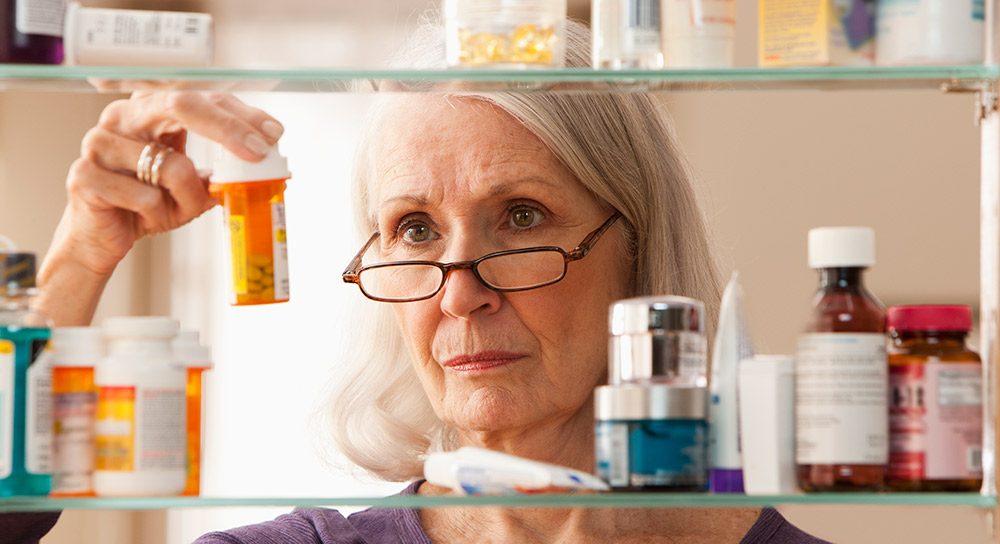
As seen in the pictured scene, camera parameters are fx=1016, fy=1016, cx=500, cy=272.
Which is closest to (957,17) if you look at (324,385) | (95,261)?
(95,261)

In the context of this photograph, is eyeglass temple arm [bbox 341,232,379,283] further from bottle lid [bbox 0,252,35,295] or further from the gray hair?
bottle lid [bbox 0,252,35,295]

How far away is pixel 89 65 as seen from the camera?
2.33ft

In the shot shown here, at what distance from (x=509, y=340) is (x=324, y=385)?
349 millimetres

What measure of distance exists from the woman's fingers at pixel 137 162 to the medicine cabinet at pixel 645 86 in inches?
5.7

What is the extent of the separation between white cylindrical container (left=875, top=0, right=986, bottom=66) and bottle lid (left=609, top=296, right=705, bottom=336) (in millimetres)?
218

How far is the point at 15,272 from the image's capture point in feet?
2.27

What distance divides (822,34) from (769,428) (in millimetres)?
266

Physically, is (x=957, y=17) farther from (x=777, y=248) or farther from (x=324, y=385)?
(x=324, y=385)

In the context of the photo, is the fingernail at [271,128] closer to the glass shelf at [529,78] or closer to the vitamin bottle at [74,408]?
the glass shelf at [529,78]

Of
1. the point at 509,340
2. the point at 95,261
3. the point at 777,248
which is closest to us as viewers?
the point at 95,261

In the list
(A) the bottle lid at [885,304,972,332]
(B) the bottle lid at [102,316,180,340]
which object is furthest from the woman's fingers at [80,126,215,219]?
(A) the bottle lid at [885,304,972,332]

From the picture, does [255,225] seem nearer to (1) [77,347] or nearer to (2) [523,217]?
(1) [77,347]

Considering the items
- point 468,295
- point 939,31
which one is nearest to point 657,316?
point 939,31

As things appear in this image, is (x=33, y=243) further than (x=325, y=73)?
Yes
